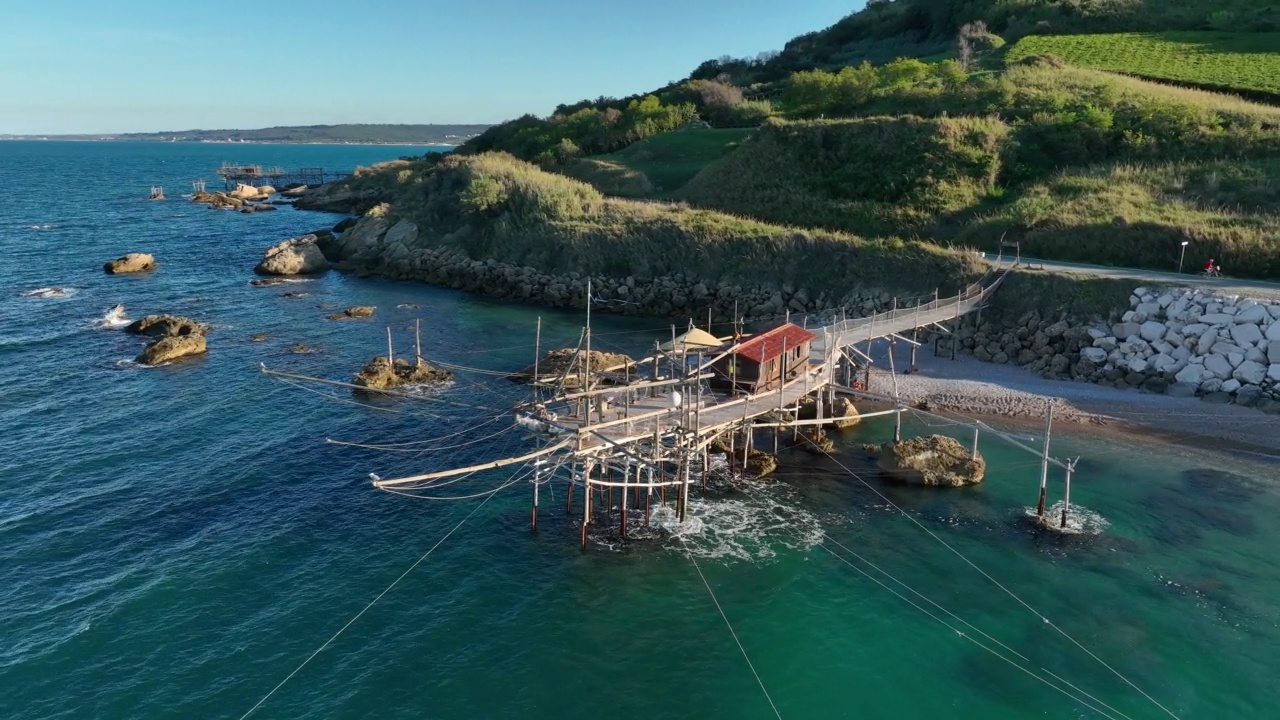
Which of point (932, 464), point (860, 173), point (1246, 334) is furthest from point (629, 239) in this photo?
point (1246, 334)

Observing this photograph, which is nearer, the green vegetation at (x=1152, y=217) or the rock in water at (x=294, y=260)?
the green vegetation at (x=1152, y=217)

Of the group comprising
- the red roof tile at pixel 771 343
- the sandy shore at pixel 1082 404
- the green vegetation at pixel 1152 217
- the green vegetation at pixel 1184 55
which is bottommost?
the sandy shore at pixel 1082 404

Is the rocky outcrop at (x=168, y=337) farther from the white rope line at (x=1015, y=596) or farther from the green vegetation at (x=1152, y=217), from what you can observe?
the green vegetation at (x=1152, y=217)

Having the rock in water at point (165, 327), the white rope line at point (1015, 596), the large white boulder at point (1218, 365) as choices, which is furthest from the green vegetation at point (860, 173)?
the rock in water at point (165, 327)

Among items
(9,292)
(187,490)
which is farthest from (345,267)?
(187,490)

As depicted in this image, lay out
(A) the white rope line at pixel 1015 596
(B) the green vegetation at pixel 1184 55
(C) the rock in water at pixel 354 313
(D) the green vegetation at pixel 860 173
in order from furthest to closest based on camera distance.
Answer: (B) the green vegetation at pixel 1184 55 → (D) the green vegetation at pixel 860 173 → (C) the rock in water at pixel 354 313 → (A) the white rope line at pixel 1015 596

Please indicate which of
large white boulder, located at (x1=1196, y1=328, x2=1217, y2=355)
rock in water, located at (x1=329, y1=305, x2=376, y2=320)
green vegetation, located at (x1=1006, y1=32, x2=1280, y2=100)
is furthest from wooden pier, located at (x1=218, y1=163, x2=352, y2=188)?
large white boulder, located at (x1=1196, y1=328, x2=1217, y2=355)

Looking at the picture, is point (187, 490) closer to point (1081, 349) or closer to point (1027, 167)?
point (1081, 349)
